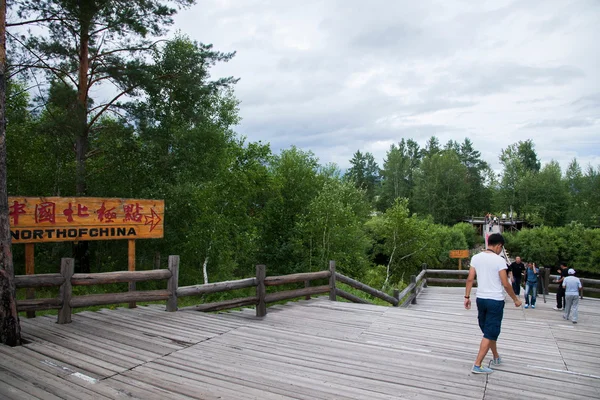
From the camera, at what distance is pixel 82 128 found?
10992mm

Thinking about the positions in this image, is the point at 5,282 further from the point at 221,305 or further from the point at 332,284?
the point at 332,284

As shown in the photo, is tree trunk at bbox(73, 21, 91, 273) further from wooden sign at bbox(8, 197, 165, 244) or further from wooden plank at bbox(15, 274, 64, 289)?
wooden plank at bbox(15, 274, 64, 289)

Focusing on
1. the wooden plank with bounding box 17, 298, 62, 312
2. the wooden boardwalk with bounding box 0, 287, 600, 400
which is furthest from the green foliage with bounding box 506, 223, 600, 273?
the wooden plank with bounding box 17, 298, 62, 312

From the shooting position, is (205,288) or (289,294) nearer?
(205,288)

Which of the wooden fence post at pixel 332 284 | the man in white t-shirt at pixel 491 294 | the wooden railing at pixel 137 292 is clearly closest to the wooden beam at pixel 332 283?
the wooden fence post at pixel 332 284

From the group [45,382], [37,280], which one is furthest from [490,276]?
[37,280]

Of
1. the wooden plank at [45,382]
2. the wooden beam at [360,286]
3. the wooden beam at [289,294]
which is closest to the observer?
the wooden plank at [45,382]

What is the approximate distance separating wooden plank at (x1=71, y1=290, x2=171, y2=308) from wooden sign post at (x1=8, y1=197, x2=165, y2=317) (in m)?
0.70

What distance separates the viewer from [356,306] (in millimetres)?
7836

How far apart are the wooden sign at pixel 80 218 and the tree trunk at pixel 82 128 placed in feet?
15.4

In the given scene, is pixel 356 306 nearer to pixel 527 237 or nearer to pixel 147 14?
pixel 147 14

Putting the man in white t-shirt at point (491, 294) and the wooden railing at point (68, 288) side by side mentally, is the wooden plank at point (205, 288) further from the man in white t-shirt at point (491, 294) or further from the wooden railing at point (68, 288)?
the man in white t-shirt at point (491, 294)

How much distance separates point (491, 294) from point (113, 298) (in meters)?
5.23

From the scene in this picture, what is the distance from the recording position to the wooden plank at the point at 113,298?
5656mm
